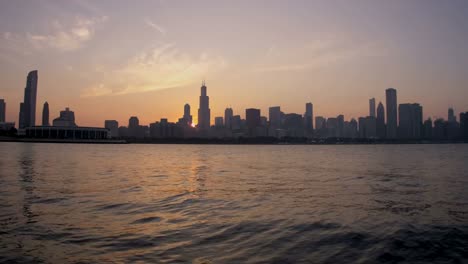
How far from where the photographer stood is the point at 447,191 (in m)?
27.3

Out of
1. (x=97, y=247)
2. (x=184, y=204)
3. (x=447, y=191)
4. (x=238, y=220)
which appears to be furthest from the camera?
(x=447, y=191)

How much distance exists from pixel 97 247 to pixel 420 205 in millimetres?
18052

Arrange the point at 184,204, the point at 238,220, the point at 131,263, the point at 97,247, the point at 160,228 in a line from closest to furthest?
the point at 131,263 < the point at 97,247 < the point at 160,228 < the point at 238,220 < the point at 184,204

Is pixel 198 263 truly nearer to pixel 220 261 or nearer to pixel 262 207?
pixel 220 261

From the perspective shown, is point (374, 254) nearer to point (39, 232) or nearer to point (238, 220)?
point (238, 220)

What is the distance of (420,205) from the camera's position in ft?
67.9

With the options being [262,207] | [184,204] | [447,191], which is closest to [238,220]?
[262,207]

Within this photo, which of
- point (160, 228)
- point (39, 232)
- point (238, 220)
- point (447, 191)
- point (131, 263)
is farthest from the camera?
point (447, 191)

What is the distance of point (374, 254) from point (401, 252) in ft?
3.52

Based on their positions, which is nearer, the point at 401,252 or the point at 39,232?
the point at 401,252

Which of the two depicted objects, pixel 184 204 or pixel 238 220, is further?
pixel 184 204

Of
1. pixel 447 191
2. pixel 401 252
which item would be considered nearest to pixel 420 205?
pixel 447 191

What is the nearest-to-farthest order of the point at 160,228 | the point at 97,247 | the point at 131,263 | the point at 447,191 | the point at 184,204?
the point at 131,263 → the point at 97,247 → the point at 160,228 → the point at 184,204 → the point at 447,191

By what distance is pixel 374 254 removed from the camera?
1123cm
